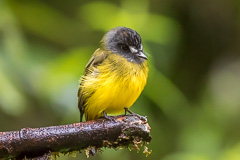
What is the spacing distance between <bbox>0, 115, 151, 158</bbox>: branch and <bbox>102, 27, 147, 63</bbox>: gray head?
90 cm

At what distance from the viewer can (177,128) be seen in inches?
215

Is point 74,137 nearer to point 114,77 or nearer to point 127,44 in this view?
point 114,77

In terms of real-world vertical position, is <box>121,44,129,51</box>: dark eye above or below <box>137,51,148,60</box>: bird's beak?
above

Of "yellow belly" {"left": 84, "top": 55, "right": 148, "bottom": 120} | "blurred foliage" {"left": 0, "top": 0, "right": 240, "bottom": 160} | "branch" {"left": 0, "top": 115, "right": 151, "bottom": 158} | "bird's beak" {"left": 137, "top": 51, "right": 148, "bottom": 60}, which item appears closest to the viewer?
"branch" {"left": 0, "top": 115, "right": 151, "bottom": 158}

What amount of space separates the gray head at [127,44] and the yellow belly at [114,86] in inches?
2.8

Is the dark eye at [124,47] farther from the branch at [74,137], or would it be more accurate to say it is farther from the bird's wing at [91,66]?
the branch at [74,137]

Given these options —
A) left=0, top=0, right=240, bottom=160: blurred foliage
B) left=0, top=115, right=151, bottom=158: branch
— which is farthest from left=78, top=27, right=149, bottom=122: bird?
left=0, top=115, right=151, bottom=158: branch

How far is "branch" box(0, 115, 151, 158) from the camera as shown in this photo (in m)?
3.00

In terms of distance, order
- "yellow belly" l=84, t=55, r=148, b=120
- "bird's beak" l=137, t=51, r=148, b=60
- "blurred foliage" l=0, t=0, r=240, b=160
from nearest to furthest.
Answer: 1. "yellow belly" l=84, t=55, r=148, b=120
2. "bird's beak" l=137, t=51, r=148, b=60
3. "blurred foliage" l=0, t=0, r=240, b=160

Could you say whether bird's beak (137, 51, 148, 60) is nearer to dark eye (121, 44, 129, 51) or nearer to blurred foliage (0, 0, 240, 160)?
dark eye (121, 44, 129, 51)

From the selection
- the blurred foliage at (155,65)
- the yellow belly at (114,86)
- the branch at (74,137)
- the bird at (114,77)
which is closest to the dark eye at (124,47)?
the bird at (114,77)

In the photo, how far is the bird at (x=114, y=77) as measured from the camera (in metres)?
3.92

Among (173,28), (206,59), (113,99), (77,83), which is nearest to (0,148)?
(113,99)

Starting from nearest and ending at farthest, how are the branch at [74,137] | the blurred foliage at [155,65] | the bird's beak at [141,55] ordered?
the branch at [74,137]
the bird's beak at [141,55]
the blurred foliage at [155,65]
